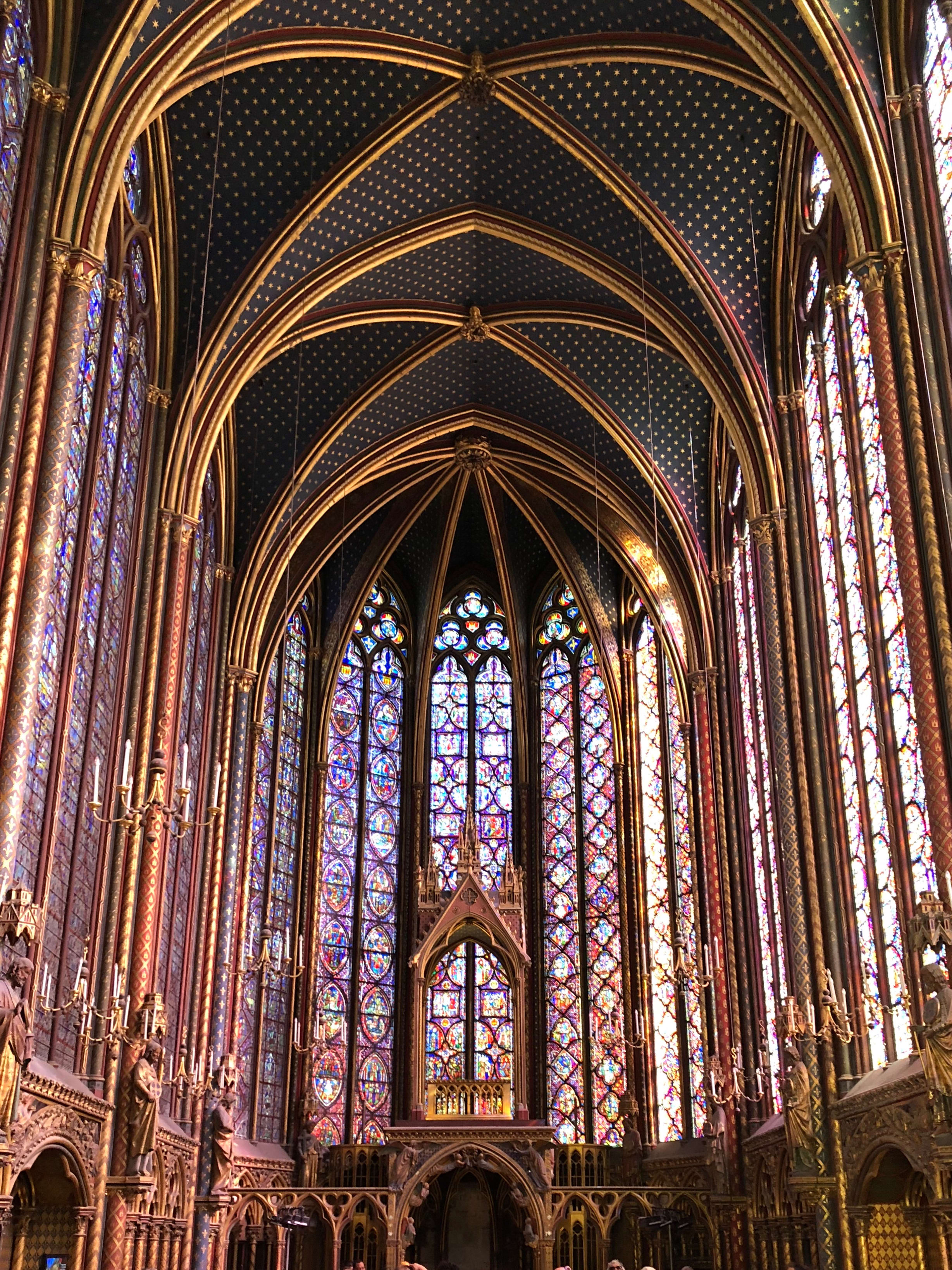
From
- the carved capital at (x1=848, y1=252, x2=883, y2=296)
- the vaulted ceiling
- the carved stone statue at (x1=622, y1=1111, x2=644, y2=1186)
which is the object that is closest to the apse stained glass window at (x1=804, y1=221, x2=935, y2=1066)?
the carved capital at (x1=848, y1=252, x2=883, y2=296)

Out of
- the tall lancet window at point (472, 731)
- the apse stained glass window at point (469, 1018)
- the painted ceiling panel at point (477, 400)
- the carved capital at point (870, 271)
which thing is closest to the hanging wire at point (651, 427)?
the painted ceiling panel at point (477, 400)

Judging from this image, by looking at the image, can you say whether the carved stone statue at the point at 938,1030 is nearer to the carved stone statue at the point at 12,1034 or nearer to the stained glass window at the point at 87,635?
the carved stone statue at the point at 12,1034

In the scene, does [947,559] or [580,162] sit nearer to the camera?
[947,559]

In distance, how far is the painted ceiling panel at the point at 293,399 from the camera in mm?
25109

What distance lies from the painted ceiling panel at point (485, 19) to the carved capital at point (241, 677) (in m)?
11.6

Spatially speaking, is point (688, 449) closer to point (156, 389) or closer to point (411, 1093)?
point (156, 389)

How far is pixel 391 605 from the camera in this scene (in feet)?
109

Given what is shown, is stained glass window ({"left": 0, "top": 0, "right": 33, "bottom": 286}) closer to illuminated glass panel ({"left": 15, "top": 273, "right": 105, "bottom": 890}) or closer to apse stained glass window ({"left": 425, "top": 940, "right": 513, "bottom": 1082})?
illuminated glass panel ({"left": 15, "top": 273, "right": 105, "bottom": 890})

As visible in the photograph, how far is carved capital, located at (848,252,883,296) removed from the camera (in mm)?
15156

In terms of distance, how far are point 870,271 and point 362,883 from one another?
19.1m

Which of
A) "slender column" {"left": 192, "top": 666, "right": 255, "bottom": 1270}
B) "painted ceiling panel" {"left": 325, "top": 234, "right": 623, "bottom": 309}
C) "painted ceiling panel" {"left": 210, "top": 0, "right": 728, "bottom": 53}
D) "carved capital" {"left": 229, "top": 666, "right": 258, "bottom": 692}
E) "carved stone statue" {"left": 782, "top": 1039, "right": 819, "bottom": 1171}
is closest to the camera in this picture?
"carved stone statue" {"left": 782, "top": 1039, "right": 819, "bottom": 1171}

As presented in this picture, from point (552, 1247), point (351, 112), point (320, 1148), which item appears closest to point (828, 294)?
point (351, 112)

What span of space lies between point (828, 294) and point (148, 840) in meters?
11.5

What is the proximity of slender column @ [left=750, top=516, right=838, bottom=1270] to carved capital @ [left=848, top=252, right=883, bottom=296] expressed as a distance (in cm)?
540
